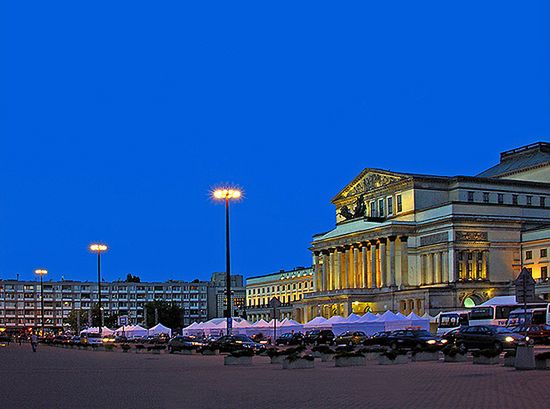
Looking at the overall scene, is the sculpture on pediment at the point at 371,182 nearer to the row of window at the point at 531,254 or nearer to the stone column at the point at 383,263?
the stone column at the point at 383,263

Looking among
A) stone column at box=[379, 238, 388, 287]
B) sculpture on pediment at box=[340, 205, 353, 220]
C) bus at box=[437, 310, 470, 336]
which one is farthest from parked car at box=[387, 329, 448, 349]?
sculpture on pediment at box=[340, 205, 353, 220]

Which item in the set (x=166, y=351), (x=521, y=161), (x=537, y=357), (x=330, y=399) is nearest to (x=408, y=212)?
(x=521, y=161)

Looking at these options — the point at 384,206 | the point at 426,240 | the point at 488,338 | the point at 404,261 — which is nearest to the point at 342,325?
the point at 426,240

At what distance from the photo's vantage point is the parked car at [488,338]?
173 feet

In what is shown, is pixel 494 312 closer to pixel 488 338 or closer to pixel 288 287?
pixel 488 338

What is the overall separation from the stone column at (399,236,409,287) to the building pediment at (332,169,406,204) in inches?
389

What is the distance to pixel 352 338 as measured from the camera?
80.7 metres

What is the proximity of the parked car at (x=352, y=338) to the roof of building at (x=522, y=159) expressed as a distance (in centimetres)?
6407

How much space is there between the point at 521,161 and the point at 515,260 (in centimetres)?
3151

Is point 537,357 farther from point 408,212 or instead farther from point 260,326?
point 408,212

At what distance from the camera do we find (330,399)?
76.5 ft

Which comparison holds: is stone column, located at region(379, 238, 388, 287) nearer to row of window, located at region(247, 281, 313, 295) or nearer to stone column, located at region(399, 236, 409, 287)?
stone column, located at region(399, 236, 409, 287)

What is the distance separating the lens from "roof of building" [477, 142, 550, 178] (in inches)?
5655

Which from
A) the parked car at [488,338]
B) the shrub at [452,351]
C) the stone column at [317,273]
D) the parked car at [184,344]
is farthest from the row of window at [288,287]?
the shrub at [452,351]
